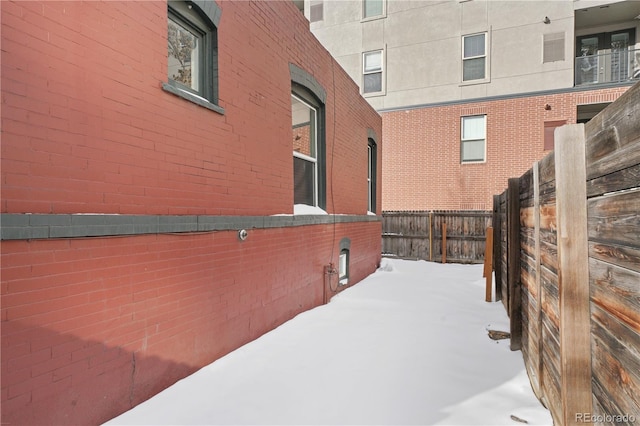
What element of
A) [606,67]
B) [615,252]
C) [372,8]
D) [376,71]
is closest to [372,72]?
[376,71]

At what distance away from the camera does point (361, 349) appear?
432 cm

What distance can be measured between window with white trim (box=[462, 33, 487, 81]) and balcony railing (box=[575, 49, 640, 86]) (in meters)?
3.32

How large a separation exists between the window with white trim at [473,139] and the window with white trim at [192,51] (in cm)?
1251

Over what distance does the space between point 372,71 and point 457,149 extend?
536 centimetres

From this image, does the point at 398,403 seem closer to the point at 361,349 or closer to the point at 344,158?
the point at 361,349

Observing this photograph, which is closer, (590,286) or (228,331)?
(590,286)

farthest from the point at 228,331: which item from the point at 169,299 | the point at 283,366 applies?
the point at 169,299

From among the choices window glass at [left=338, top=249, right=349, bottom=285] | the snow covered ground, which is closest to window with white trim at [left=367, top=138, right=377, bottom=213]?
window glass at [left=338, top=249, right=349, bottom=285]

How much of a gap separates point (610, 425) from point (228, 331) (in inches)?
136

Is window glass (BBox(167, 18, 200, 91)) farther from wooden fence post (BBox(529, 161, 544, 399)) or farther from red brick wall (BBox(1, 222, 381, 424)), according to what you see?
wooden fence post (BBox(529, 161, 544, 399))

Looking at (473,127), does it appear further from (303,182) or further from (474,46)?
(303,182)

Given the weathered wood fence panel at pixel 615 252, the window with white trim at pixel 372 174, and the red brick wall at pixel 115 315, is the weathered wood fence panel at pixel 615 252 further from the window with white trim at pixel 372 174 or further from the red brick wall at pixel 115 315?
the window with white trim at pixel 372 174

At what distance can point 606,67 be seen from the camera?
13.3m

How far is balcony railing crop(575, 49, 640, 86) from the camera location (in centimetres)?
1309
